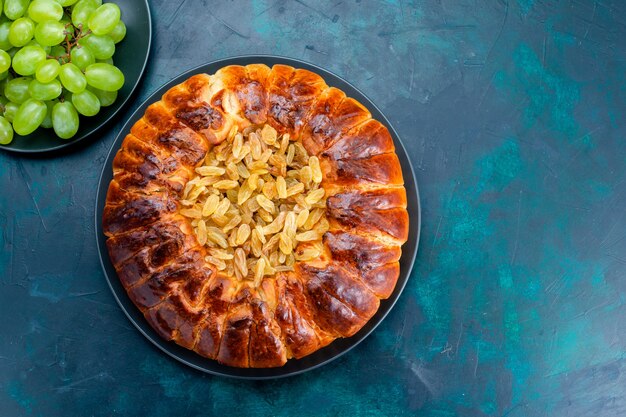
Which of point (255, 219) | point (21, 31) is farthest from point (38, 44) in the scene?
point (255, 219)

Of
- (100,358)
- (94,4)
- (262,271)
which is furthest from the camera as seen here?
(100,358)

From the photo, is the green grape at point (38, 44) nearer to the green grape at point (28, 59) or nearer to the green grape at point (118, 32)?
the green grape at point (28, 59)

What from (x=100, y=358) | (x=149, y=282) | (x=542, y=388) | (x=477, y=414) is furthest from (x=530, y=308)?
(x=100, y=358)

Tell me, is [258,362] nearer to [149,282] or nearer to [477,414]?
[149,282]

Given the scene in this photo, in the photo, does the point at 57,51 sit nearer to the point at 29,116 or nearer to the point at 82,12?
the point at 82,12

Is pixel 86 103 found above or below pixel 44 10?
below

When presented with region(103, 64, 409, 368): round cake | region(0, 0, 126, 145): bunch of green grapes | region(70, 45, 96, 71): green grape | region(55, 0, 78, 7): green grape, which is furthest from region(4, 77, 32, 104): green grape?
region(103, 64, 409, 368): round cake
